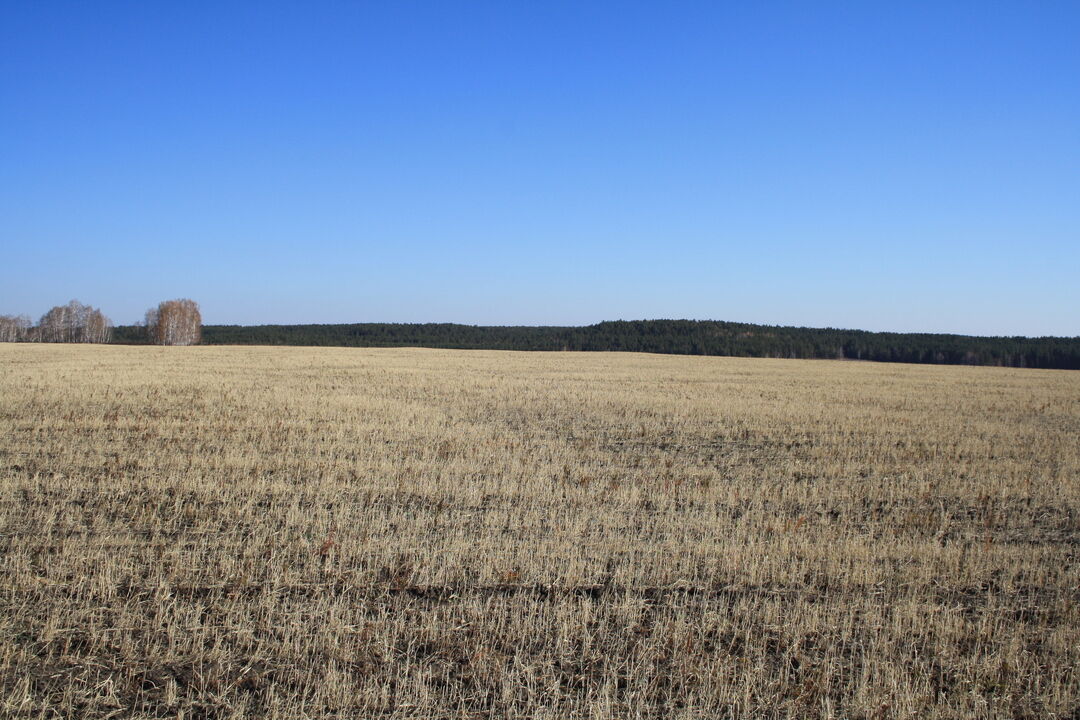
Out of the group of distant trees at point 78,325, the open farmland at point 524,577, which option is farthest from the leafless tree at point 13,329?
the open farmland at point 524,577

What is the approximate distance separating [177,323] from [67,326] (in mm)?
28059

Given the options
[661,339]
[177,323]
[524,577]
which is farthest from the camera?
[661,339]

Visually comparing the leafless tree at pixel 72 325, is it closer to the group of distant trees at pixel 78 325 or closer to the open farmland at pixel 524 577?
the group of distant trees at pixel 78 325

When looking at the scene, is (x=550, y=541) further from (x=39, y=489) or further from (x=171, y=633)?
(x=39, y=489)

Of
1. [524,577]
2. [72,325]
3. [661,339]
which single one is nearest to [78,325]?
[72,325]

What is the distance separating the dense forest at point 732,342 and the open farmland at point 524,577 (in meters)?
103

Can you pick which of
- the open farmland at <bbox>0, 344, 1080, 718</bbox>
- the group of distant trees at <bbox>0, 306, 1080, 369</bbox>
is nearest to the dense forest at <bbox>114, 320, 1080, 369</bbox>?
the group of distant trees at <bbox>0, 306, 1080, 369</bbox>

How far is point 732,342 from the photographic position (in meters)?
121

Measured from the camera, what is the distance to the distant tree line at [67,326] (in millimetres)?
128625

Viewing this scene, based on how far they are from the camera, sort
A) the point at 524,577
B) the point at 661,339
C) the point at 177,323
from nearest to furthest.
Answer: the point at 524,577 → the point at 177,323 → the point at 661,339


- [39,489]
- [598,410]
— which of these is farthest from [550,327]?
[39,489]

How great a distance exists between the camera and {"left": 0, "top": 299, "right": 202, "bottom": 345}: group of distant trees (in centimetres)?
11994

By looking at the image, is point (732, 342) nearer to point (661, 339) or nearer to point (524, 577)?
point (661, 339)

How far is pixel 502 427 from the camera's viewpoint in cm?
1889
